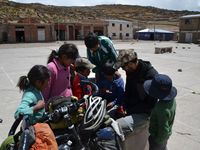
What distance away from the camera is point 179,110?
20.3 feet

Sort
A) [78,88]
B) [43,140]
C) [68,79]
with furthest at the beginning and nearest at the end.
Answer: [78,88] < [68,79] < [43,140]

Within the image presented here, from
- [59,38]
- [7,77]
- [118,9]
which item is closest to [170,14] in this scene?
[118,9]

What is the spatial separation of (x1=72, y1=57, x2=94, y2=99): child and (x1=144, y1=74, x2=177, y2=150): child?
0.86 m

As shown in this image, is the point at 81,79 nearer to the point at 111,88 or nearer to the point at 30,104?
the point at 111,88

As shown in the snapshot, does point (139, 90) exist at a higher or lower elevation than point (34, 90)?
lower

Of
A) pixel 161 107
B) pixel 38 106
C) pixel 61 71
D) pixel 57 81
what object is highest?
pixel 61 71

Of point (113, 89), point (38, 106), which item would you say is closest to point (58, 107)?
point (38, 106)

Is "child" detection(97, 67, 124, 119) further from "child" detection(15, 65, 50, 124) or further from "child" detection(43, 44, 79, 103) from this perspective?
"child" detection(15, 65, 50, 124)

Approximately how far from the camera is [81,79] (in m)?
3.68

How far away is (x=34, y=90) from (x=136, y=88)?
1.23 m

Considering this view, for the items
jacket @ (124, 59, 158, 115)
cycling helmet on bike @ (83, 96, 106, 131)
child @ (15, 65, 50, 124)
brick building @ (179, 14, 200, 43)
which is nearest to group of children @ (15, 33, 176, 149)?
child @ (15, 65, 50, 124)

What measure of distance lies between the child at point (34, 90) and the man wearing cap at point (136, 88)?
934mm

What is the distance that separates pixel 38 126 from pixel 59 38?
61001 mm

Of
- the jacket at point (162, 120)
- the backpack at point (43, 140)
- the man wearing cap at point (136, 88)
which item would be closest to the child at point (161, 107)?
the jacket at point (162, 120)
